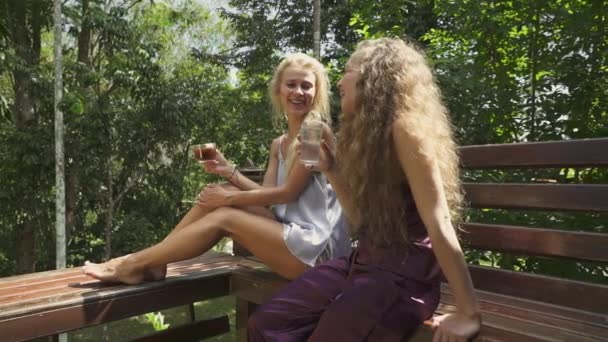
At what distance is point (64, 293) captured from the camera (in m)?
1.96

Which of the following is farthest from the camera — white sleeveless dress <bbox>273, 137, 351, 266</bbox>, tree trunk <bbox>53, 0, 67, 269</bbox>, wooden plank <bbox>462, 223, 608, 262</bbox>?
tree trunk <bbox>53, 0, 67, 269</bbox>

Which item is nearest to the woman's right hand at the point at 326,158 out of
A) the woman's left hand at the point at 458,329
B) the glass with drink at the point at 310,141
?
the glass with drink at the point at 310,141

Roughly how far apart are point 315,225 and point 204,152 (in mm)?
556

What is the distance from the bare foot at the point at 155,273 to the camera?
211cm

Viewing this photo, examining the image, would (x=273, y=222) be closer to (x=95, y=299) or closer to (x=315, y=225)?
(x=315, y=225)

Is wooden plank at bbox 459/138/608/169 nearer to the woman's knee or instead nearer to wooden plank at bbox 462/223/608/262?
wooden plank at bbox 462/223/608/262

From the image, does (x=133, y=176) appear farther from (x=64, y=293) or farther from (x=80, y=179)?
(x=64, y=293)

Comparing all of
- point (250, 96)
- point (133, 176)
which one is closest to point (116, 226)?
point (133, 176)

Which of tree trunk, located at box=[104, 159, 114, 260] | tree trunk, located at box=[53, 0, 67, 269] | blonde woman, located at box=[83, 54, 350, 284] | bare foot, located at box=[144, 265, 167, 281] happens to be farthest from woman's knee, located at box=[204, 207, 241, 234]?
tree trunk, located at box=[104, 159, 114, 260]

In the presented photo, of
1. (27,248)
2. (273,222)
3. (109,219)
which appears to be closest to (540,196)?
(273,222)

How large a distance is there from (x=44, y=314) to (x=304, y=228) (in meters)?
0.98

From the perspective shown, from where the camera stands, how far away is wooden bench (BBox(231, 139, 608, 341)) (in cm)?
147

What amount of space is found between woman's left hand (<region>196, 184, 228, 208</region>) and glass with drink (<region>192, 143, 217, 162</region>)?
0.15m

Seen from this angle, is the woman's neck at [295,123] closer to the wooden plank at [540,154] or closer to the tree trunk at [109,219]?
the wooden plank at [540,154]
